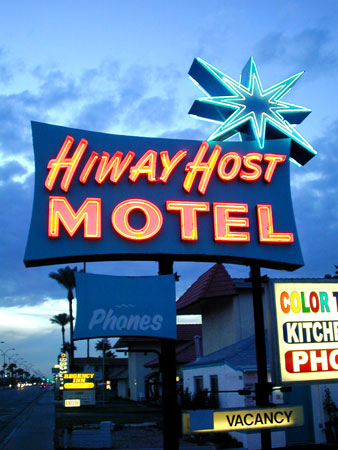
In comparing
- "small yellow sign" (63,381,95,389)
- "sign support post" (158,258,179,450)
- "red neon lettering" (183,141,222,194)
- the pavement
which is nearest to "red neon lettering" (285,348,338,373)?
"sign support post" (158,258,179,450)

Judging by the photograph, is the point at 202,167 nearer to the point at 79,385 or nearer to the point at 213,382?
the point at 213,382

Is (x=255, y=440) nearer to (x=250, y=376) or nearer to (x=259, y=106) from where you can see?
(x=250, y=376)

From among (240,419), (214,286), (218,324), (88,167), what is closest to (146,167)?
(88,167)

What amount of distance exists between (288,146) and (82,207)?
16.5ft

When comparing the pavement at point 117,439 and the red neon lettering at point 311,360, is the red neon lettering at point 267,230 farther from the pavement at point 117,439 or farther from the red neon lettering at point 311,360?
the pavement at point 117,439

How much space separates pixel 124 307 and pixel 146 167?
3062 millimetres

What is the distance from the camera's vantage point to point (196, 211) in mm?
11180

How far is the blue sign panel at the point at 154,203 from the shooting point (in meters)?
10.5

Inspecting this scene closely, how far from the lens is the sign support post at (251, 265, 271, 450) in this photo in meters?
10.3

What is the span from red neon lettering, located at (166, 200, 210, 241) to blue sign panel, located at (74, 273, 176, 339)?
1112mm

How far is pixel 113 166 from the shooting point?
11094 mm

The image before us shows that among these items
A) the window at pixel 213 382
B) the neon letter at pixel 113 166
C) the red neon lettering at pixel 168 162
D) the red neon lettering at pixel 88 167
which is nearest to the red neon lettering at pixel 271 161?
the red neon lettering at pixel 168 162

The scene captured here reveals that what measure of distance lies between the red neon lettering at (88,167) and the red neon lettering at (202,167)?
193 centimetres

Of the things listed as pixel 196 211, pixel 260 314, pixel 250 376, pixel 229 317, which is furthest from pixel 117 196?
pixel 229 317
